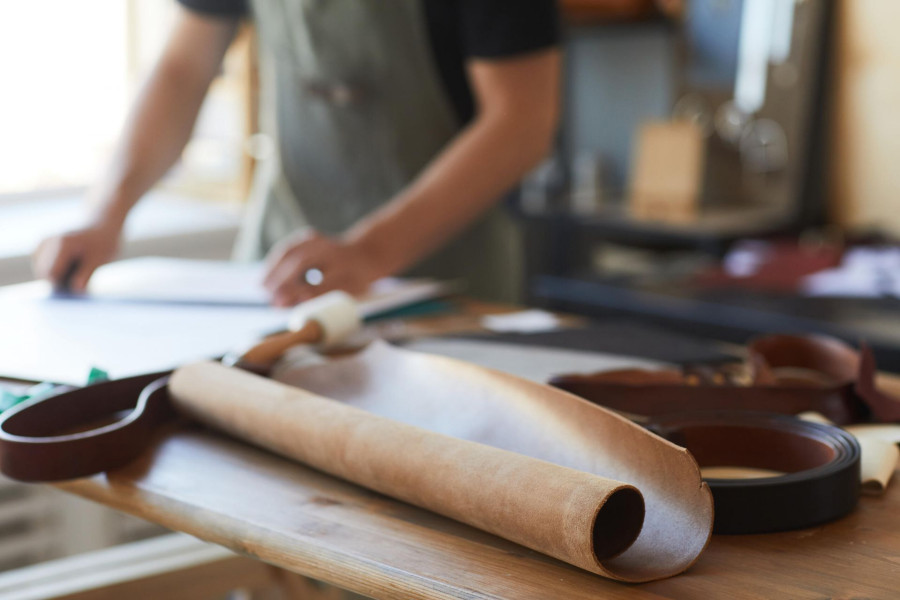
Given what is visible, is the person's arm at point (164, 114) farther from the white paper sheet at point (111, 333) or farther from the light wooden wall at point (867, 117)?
the light wooden wall at point (867, 117)

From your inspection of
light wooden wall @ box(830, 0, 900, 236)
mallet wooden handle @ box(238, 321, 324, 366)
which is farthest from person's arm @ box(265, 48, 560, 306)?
light wooden wall @ box(830, 0, 900, 236)

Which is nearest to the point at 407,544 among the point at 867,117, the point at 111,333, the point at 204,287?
the point at 111,333

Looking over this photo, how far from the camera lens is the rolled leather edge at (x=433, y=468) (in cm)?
47

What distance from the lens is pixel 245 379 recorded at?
2.17 feet

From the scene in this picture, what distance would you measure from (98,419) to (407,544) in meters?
0.29

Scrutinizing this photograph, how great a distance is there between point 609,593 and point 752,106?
292 centimetres

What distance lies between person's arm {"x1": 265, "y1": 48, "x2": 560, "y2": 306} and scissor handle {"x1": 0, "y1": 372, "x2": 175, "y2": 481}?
0.42 meters

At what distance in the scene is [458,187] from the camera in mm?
1219

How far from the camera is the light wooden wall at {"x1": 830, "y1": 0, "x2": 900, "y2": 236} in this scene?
2971 mm

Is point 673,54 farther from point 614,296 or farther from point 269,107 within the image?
point 269,107

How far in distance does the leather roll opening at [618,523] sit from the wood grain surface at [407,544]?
2 cm

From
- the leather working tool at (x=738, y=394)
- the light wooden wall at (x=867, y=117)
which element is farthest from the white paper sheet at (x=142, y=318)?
the light wooden wall at (x=867, y=117)

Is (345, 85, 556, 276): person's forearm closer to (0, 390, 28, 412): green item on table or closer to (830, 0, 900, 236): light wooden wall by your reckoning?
(0, 390, 28, 412): green item on table

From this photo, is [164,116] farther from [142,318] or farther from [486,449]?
[486,449]
